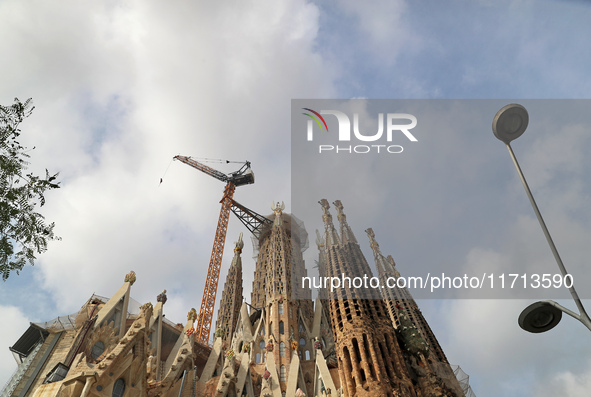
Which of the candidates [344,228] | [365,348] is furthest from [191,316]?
[344,228]

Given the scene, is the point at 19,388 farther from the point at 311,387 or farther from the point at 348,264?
the point at 348,264

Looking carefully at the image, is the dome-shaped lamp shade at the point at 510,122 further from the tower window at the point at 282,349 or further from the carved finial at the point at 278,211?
the carved finial at the point at 278,211

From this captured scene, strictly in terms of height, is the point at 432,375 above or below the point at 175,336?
below

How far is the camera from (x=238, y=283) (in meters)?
61.8

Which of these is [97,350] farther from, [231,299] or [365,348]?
[231,299]

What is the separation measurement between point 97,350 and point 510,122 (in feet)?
86.9

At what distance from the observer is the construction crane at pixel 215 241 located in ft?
176

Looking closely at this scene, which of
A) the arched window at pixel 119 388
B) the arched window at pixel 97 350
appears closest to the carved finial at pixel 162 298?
the arched window at pixel 97 350

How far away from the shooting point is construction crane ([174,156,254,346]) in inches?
2110

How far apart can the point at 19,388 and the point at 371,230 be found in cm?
6341

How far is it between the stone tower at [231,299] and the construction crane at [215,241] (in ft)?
7.08

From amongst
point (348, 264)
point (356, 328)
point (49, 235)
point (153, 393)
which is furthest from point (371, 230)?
point (49, 235)

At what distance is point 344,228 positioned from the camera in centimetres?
5369

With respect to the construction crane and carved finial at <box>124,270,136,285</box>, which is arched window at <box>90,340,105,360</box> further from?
the construction crane
